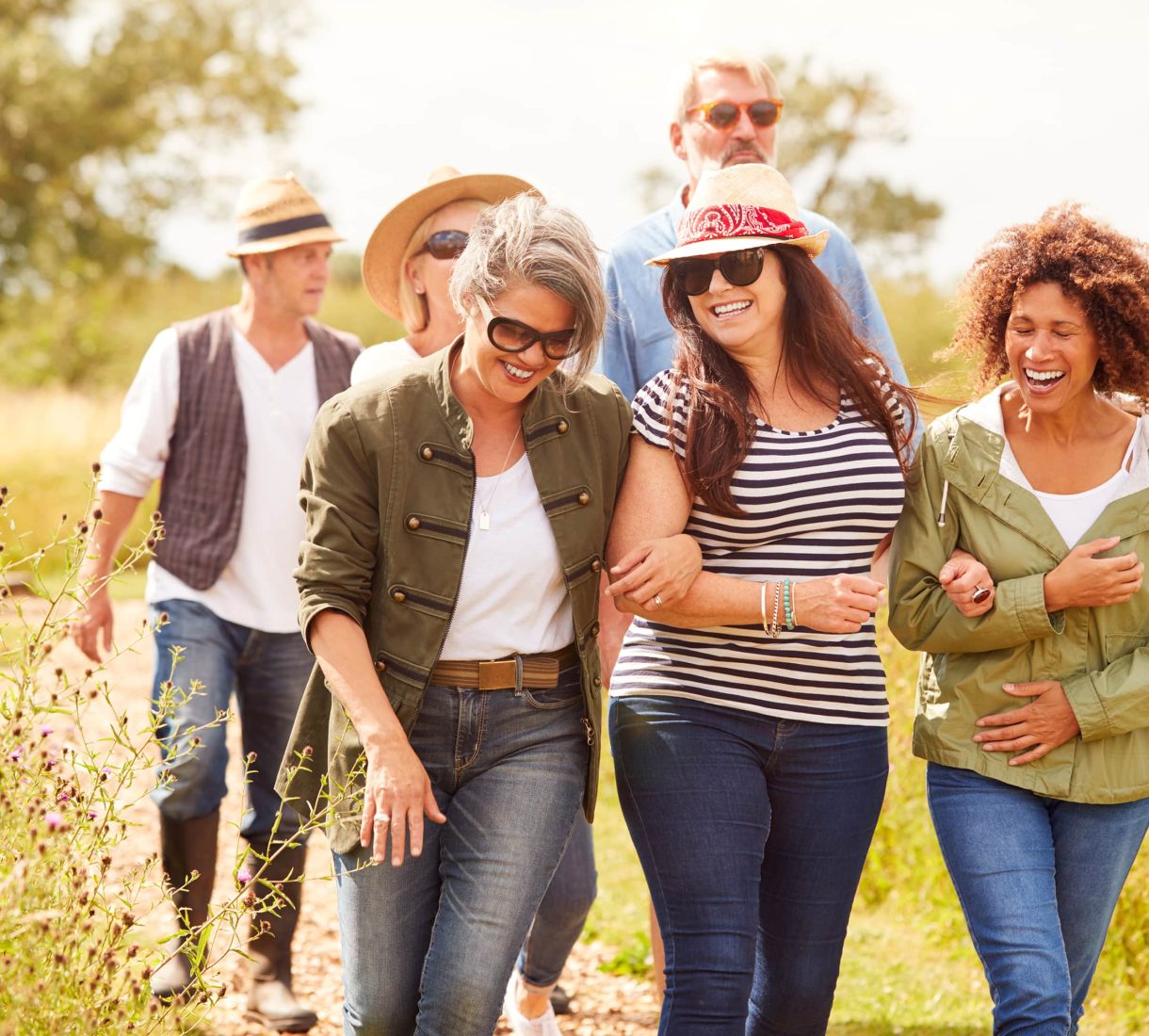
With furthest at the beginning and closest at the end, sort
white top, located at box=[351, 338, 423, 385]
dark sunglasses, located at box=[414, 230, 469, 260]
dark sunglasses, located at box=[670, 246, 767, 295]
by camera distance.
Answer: dark sunglasses, located at box=[414, 230, 469, 260] < white top, located at box=[351, 338, 423, 385] < dark sunglasses, located at box=[670, 246, 767, 295]

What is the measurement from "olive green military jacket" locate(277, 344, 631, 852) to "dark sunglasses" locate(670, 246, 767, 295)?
0.50m

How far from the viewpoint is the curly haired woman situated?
3.30 metres

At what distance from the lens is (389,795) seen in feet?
9.74

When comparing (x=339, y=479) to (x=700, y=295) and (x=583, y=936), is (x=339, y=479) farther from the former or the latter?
(x=583, y=936)

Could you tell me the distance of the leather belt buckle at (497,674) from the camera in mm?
3146

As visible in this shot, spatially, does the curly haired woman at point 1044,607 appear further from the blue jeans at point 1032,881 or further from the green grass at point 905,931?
the green grass at point 905,931

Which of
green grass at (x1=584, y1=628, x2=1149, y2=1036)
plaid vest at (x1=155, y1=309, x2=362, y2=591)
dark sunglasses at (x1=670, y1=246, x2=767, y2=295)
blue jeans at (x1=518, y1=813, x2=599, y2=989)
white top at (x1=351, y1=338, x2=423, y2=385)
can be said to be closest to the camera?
dark sunglasses at (x1=670, y1=246, x2=767, y2=295)

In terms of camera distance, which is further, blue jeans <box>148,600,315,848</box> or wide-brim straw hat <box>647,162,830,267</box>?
blue jeans <box>148,600,315,848</box>

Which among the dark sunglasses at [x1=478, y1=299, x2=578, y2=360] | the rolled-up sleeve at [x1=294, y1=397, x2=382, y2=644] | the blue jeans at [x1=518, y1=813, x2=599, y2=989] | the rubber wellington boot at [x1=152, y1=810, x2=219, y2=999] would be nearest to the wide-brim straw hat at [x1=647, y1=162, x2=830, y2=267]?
the dark sunglasses at [x1=478, y1=299, x2=578, y2=360]

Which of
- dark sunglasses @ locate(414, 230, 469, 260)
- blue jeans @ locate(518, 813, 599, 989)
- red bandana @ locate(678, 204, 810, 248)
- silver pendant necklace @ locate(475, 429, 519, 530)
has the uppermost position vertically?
dark sunglasses @ locate(414, 230, 469, 260)

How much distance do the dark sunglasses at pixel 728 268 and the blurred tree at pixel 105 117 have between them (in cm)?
2644

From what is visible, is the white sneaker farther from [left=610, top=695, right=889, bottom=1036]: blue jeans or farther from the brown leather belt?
the brown leather belt

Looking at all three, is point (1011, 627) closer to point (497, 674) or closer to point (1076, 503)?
point (1076, 503)

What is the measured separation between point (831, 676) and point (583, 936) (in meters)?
2.89
